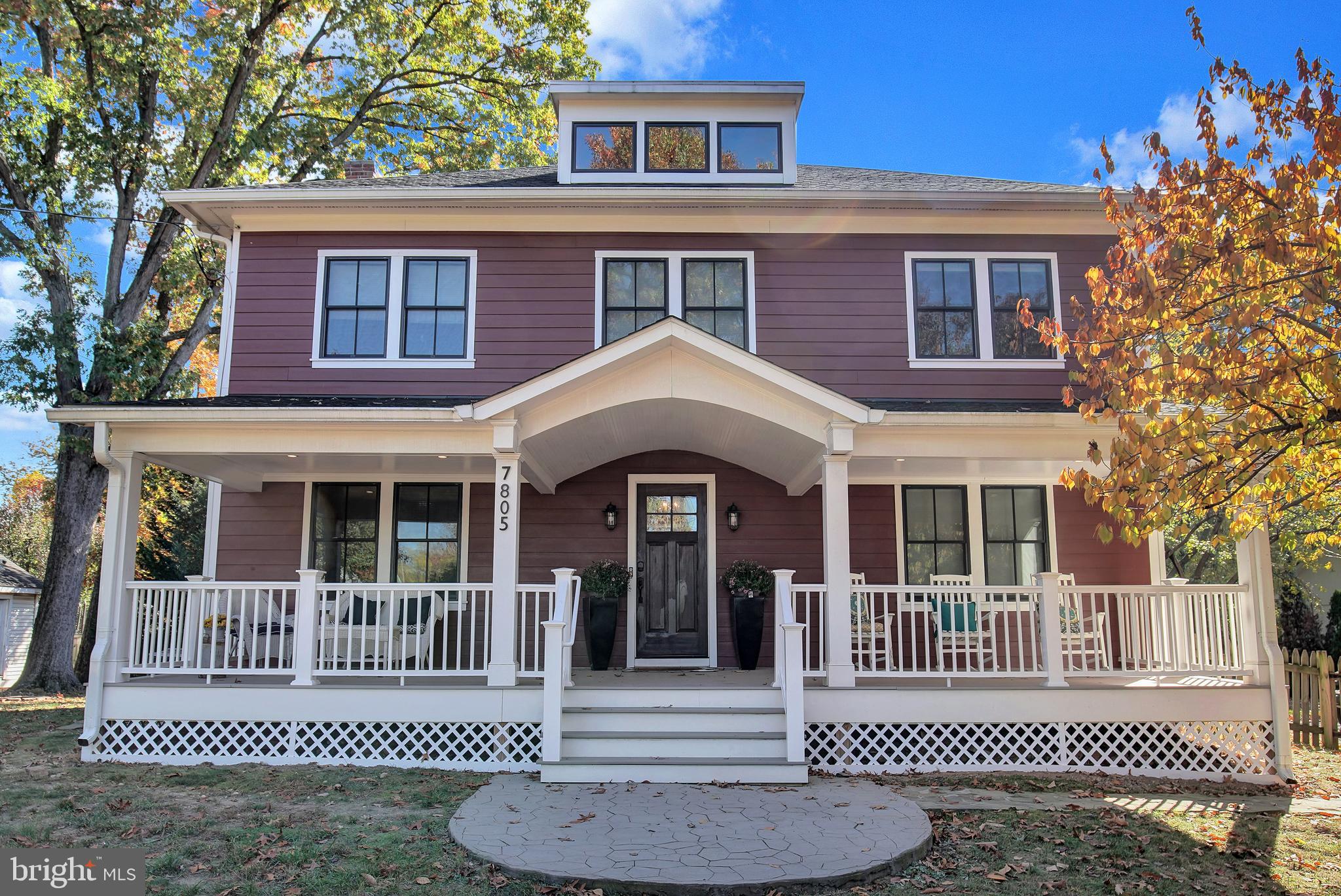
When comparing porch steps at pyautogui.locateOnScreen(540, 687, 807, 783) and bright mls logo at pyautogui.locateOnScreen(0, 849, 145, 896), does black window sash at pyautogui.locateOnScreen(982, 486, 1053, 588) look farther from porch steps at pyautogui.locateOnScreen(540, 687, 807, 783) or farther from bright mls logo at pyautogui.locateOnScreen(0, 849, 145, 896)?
bright mls logo at pyautogui.locateOnScreen(0, 849, 145, 896)

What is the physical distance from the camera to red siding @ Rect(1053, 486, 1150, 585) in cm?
1079

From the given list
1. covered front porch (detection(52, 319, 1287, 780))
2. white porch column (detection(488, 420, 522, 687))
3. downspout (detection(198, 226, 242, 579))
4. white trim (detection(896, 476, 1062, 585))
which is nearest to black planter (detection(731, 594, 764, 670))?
covered front porch (detection(52, 319, 1287, 780))

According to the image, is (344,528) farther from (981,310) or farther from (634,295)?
(981,310)

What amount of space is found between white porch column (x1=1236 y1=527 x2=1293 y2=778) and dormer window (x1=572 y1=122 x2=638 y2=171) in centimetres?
829

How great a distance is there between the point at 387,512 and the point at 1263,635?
9.33 meters

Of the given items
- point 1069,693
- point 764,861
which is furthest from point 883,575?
point 764,861

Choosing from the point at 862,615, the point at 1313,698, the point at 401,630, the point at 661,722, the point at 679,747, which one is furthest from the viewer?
the point at 1313,698

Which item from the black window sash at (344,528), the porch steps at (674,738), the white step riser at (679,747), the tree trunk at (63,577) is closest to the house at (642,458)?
the black window sash at (344,528)

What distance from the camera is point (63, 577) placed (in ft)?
45.6

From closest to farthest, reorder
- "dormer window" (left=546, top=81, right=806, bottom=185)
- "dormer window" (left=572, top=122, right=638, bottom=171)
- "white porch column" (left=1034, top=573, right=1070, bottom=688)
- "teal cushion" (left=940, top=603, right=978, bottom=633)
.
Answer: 1. "white porch column" (left=1034, top=573, right=1070, bottom=688)
2. "teal cushion" (left=940, top=603, right=978, bottom=633)
3. "dormer window" (left=546, top=81, right=806, bottom=185)
4. "dormer window" (left=572, top=122, right=638, bottom=171)

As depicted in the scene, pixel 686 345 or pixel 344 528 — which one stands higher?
pixel 686 345

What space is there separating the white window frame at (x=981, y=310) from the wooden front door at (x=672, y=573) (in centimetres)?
322

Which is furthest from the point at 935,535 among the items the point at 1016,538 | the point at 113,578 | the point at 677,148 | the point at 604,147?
the point at 113,578

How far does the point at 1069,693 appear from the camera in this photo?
323 inches
